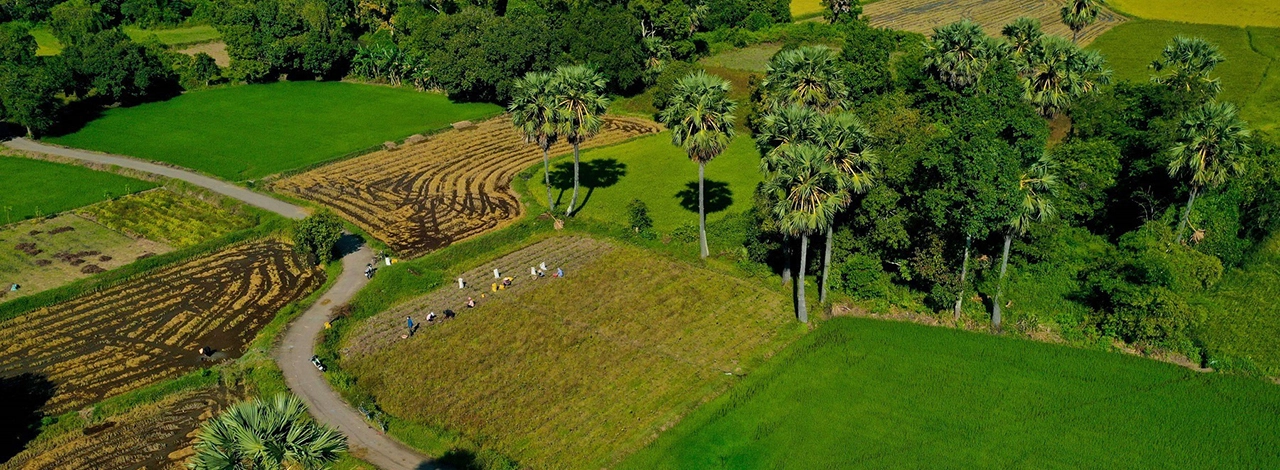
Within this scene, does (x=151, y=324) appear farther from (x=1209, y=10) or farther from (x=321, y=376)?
(x=1209, y=10)

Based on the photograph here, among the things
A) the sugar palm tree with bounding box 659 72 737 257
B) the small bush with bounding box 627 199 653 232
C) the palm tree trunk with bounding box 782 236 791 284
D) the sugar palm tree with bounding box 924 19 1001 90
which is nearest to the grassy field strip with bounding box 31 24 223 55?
the small bush with bounding box 627 199 653 232

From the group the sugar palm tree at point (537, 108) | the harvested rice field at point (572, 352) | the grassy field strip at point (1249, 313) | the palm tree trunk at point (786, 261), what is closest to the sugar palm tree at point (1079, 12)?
the grassy field strip at point (1249, 313)

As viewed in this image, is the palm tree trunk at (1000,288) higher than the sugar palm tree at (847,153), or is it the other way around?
the sugar palm tree at (847,153)

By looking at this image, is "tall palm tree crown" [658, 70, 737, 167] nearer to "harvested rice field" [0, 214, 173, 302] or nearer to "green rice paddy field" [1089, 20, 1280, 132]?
"harvested rice field" [0, 214, 173, 302]

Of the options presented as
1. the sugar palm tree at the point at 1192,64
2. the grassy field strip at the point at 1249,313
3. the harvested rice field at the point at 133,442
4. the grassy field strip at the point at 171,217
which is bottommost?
the harvested rice field at the point at 133,442

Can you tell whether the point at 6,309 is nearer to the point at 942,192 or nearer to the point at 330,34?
the point at 942,192

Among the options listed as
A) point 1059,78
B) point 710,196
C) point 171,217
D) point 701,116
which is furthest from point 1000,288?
point 171,217

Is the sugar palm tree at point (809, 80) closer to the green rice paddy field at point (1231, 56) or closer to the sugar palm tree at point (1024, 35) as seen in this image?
the sugar palm tree at point (1024, 35)
